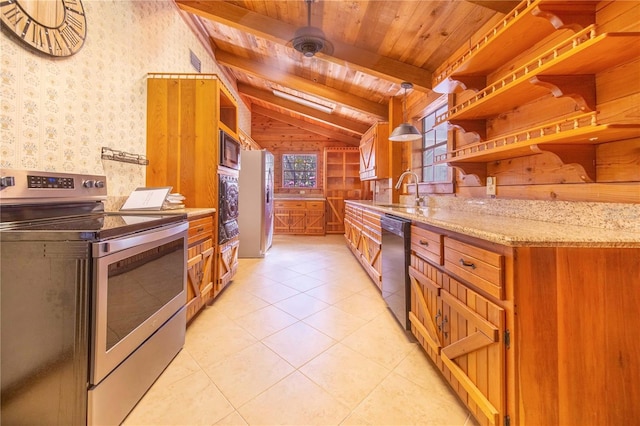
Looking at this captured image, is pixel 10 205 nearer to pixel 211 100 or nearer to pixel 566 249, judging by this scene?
pixel 211 100

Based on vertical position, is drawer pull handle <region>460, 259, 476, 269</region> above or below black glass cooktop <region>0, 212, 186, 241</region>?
below

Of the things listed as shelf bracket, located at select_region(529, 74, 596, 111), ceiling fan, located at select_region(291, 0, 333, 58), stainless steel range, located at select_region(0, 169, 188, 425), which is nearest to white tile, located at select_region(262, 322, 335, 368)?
stainless steel range, located at select_region(0, 169, 188, 425)

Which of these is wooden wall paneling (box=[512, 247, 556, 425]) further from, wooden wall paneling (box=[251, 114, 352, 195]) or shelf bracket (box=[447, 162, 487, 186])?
wooden wall paneling (box=[251, 114, 352, 195])

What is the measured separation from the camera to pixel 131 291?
1.21 meters

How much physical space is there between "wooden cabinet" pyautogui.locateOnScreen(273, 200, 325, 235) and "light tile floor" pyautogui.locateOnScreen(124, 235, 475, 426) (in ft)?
12.5

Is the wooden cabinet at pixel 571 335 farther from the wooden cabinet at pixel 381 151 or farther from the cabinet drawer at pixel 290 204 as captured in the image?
the cabinet drawer at pixel 290 204

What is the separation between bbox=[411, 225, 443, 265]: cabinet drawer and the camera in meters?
1.41

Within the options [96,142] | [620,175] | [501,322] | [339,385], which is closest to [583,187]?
[620,175]

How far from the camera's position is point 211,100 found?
7.88ft

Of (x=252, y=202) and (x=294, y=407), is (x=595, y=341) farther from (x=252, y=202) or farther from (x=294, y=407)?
(x=252, y=202)

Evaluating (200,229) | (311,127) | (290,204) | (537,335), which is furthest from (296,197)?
(537,335)

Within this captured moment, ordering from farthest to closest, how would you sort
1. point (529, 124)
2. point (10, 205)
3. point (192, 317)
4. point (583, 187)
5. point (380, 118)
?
point (380, 118) → point (192, 317) → point (529, 124) → point (583, 187) → point (10, 205)

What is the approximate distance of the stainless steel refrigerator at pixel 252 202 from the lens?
4219mm

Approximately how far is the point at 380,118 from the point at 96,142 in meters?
3.70
